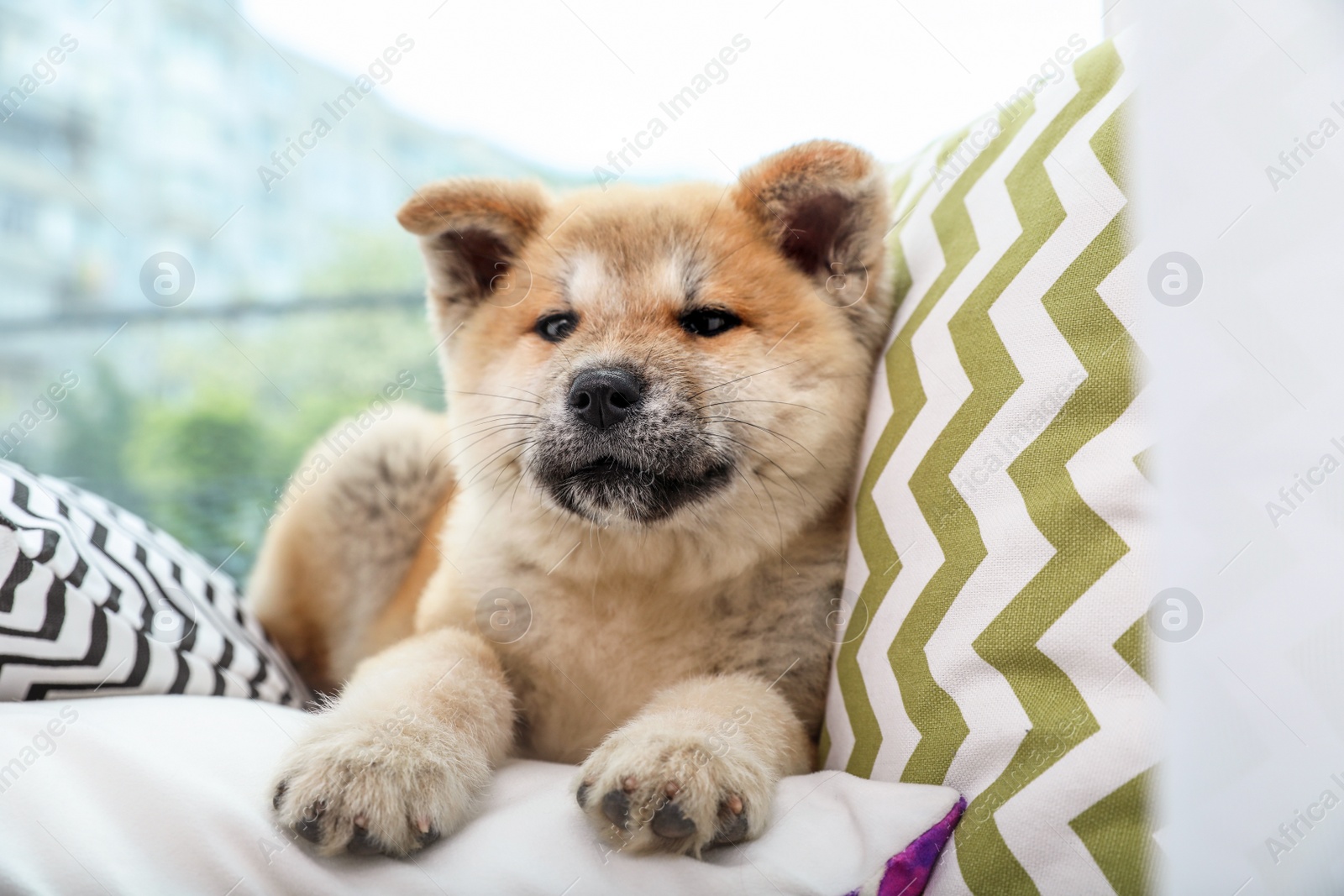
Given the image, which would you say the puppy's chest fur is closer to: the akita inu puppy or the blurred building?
the akita inu puppy

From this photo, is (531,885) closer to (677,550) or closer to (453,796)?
(453,796)

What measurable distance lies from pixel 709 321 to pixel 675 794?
2.40 feet

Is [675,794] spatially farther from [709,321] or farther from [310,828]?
[709,321]

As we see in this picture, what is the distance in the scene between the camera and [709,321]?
1.33m

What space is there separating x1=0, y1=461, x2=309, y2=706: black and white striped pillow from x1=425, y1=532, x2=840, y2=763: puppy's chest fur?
1.54 feet

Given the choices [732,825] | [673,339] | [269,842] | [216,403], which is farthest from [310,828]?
[216,403]

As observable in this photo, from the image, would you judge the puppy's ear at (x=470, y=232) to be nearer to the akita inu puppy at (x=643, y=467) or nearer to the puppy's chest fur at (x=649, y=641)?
the akita inu puppy at (x=643, y=467)

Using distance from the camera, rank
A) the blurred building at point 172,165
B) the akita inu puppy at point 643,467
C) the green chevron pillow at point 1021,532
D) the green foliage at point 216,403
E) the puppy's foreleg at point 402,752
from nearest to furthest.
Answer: the green chevron pillow at point 1021,532, the puppy's foreleg at point 402,752, the akita inu puppy at point 643,467, the blurred building at point 172,165, the green foliage at point 216,403

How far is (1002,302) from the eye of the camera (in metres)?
1.06

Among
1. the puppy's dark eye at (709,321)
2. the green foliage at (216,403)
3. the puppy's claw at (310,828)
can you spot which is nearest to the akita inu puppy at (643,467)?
A: the puppy's dark eye at (709,321)

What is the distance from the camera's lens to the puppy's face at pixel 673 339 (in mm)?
1221

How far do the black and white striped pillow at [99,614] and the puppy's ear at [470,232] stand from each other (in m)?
0.67

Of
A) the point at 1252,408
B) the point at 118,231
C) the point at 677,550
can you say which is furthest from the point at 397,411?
the point at 118,231

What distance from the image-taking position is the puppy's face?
1.22 metres
